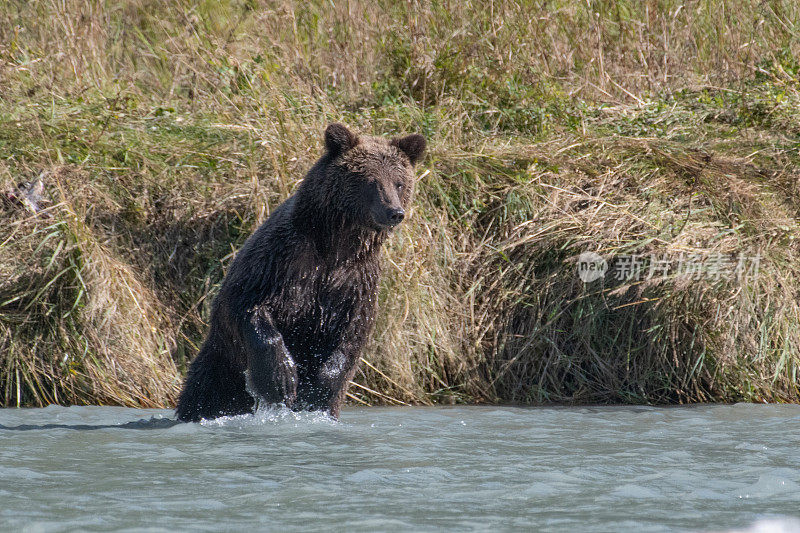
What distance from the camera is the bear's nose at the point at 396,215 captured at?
5344mm

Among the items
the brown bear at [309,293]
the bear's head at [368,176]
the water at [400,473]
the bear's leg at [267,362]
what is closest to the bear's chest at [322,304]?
the brown bear at [309,293]

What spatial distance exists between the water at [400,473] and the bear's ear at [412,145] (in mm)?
1554

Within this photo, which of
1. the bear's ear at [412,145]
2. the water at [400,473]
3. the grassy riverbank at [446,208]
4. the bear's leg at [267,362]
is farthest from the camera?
the grassy riverbank at [446,208]

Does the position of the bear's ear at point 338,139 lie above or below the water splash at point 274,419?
above

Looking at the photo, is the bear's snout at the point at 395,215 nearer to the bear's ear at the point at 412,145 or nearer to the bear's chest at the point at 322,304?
the bear's chest at the point at 322,304

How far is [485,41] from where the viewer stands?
909 cm

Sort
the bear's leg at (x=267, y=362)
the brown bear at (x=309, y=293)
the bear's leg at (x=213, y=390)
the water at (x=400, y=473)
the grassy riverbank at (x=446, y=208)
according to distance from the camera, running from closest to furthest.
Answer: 1. the water at (x=400, y=473)
2. the bear's leg at (x=267, y=362)
3. the brown bear at (x=309, y=293)
4. the bear's leg at (x=213, y=390)
5. the grassy riverbank at (x=446, y=208)

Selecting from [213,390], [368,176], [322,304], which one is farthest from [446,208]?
[213,390]

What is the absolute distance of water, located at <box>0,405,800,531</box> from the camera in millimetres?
3412

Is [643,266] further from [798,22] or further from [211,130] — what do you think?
[798,22]

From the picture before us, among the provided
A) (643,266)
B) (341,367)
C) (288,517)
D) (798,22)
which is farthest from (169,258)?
(798,22)

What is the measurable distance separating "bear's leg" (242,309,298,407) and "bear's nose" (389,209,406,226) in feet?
2.72

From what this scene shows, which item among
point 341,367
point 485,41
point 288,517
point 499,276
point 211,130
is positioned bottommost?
point 288,517

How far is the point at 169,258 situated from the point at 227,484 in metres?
3.45
